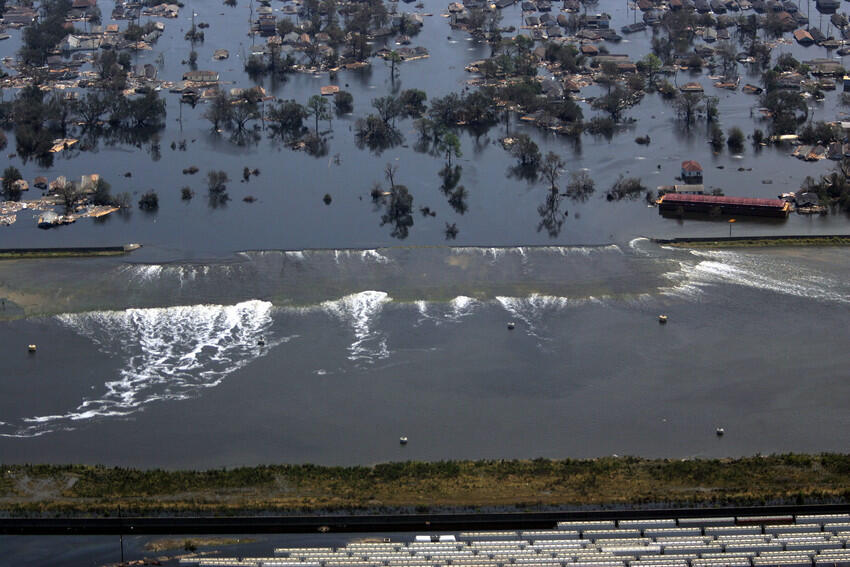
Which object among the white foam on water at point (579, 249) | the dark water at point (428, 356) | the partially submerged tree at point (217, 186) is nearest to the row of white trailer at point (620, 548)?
the dark water at point (428, 356)

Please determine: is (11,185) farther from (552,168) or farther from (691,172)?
(691,172)

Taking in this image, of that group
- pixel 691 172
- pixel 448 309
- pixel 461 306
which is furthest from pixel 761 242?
pixel 448 309

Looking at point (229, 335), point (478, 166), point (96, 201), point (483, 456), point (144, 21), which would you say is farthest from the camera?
point (144, 21)

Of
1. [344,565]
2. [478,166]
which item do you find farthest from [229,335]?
[478,166]

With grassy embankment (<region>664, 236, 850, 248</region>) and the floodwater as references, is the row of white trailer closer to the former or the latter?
the floodwater

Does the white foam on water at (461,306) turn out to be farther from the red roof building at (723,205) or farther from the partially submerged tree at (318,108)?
the partially submerged tree at (318,108)

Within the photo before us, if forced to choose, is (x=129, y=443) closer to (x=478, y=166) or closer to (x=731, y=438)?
(x=731, y=438)
